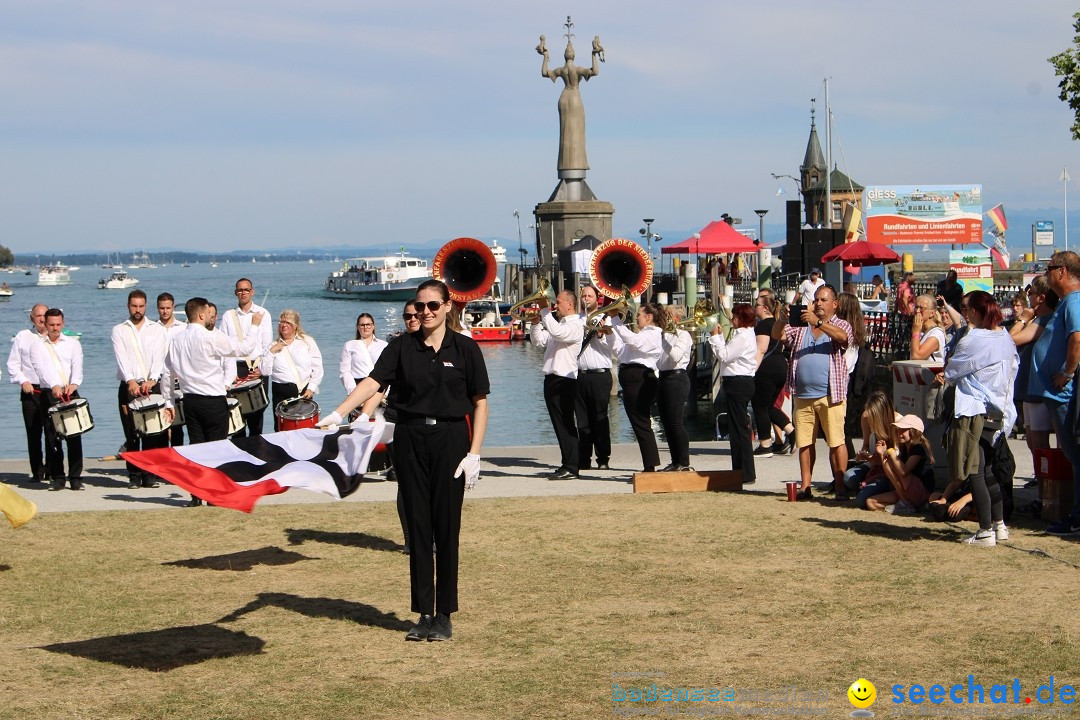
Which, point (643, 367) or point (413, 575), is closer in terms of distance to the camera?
point (413, 575)

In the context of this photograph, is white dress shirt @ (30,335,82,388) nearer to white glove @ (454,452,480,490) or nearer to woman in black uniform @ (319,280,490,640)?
woman in black uniform @ (319,280,490,640)

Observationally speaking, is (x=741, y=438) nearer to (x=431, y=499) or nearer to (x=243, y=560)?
(x=243, y=560)

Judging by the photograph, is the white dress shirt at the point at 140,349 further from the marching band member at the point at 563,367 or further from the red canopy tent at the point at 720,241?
the red canopy tent at the point at 720,241

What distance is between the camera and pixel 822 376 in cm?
1095

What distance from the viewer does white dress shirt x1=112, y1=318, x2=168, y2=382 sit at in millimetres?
12547

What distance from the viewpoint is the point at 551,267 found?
6088 centimetres

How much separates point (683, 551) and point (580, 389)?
167 inches

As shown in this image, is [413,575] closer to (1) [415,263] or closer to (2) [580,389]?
(2) [580,389]

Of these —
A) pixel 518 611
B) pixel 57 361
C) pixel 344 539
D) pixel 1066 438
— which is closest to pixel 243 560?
pixel 344 539

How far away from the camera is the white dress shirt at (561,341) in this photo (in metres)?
13.2

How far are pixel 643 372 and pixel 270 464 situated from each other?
18.2ft

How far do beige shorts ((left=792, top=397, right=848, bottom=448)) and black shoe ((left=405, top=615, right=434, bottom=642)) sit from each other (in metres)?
4.83

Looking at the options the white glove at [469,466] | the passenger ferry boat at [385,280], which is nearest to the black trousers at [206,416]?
the white glove at [469,466]

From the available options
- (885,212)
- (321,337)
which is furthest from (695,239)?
(321,337)
